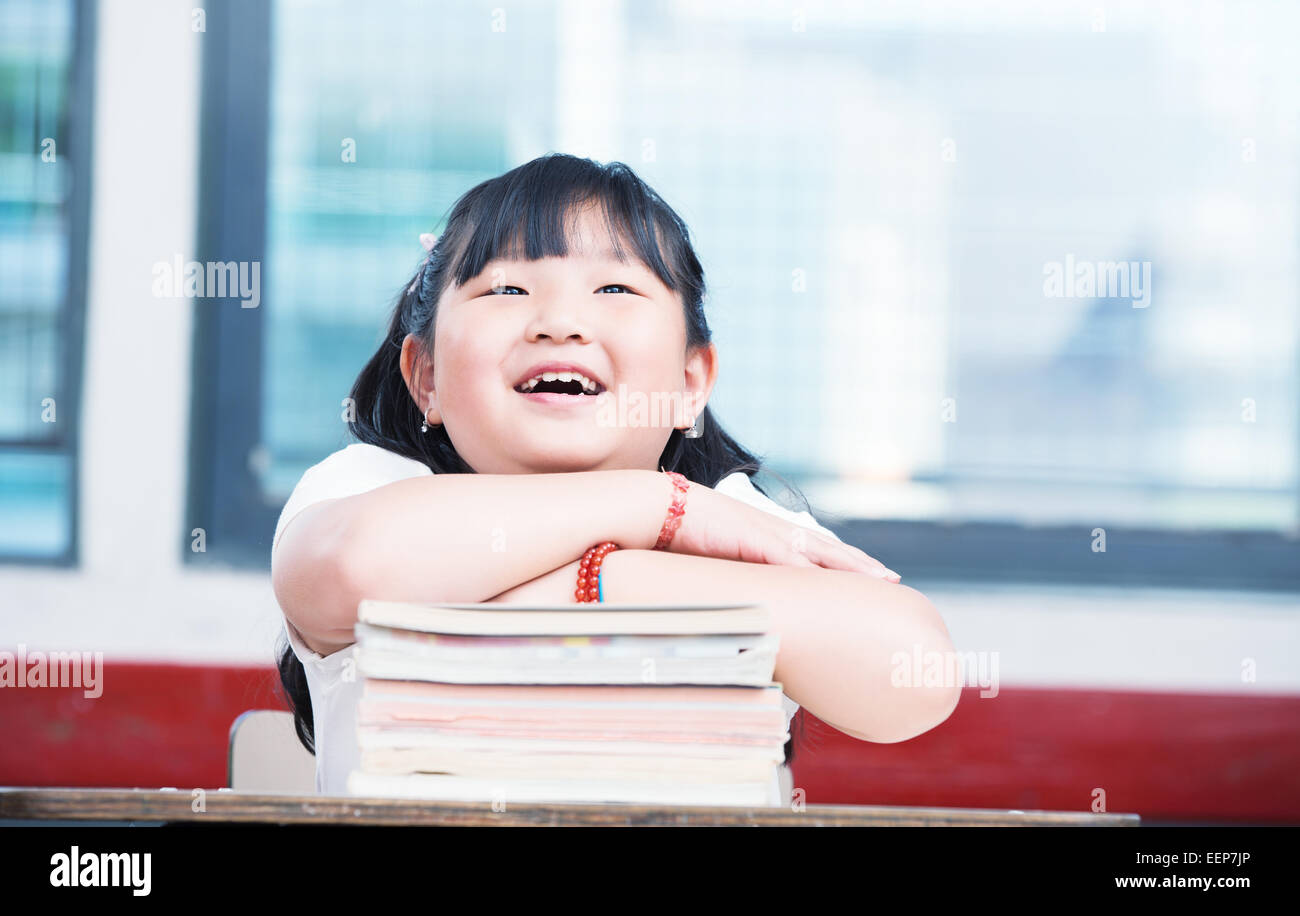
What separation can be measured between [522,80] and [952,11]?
923 mm

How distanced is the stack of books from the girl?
0.10 meters

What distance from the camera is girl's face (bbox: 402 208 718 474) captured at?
0.89m

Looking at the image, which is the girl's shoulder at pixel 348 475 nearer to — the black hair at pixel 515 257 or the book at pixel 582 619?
the black hair at pixel 515 257

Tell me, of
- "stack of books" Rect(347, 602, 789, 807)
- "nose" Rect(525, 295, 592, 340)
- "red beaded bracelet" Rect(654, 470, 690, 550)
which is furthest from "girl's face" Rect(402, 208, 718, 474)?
"stack of books" Rect(347, 602, 789, 807)

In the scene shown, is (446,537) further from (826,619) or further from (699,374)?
(699,374)

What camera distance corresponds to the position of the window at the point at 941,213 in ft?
7.86

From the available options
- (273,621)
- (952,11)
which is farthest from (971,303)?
(273,621)

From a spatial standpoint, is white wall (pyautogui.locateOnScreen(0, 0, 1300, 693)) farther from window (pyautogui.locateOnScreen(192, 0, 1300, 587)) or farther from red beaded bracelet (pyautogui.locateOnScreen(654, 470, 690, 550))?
red beaded bracelet (pyautogui.locateOnScreen(654, 470, 690, 550))

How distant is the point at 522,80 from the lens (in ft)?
7.86

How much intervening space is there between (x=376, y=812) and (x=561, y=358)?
464 mm

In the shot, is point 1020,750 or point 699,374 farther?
point 1020,750

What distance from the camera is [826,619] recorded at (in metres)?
0.73

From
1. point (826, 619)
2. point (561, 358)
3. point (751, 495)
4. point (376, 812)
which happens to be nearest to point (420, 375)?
point (561, 358)
